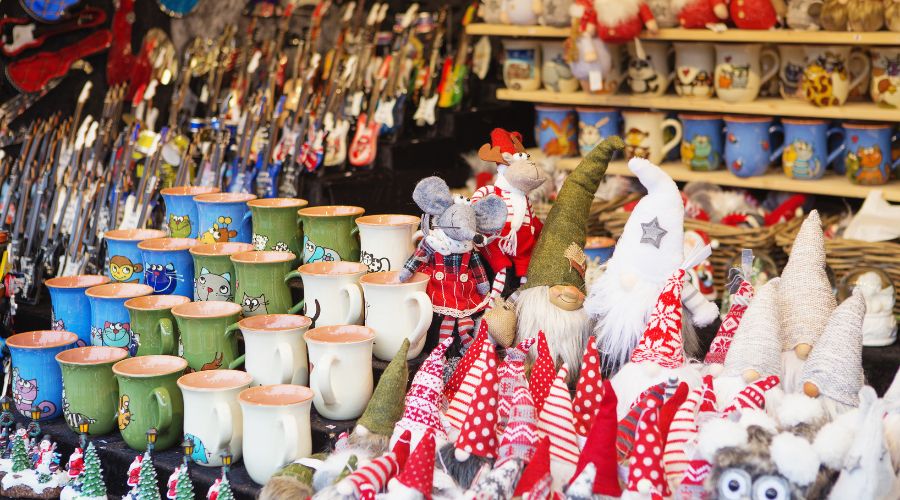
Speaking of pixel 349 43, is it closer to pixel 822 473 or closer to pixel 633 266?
pixel 633 266

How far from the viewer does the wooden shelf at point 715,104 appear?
2.52 m

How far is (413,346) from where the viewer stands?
162 centimetres

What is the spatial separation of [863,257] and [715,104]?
629mm

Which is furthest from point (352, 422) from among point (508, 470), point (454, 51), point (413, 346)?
point (454, 51)

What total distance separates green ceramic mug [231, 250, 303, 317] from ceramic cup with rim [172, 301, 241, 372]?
83 mm

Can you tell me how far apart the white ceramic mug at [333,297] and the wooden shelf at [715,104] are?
138 cm

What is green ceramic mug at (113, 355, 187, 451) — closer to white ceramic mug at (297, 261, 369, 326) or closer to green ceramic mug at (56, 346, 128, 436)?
green ceramic mug at (56, 346, 128, 436)

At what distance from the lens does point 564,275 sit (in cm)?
156

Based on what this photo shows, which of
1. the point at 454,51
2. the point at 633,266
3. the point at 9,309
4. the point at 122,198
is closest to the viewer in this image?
the point at 633,266

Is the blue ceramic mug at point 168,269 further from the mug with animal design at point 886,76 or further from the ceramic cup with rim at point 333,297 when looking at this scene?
the mug with animal design at point 886,76

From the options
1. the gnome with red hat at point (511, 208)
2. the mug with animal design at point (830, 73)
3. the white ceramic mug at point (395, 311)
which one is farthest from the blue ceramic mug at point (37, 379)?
the mug with animal design at point (830, 73)

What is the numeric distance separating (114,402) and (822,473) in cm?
103

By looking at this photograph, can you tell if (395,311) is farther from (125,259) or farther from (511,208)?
(125,259)

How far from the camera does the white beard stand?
152 cm
